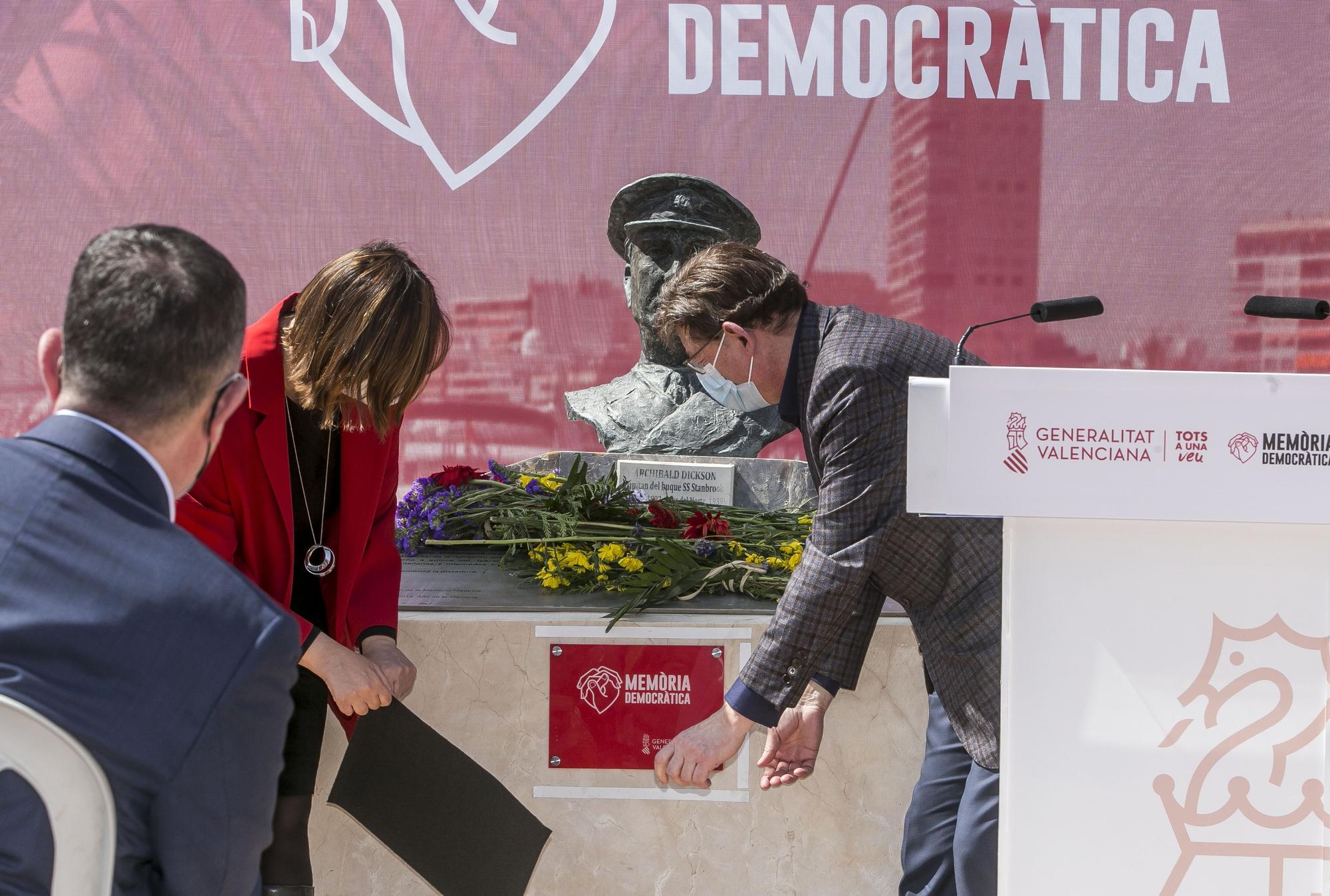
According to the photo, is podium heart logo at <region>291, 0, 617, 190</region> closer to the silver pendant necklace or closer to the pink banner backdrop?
the pink banner backdrop

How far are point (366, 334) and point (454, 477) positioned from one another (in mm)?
1149

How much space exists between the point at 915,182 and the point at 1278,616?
253 centimetres

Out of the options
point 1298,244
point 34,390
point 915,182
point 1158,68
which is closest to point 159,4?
point 34,390

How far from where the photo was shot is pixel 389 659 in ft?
6.79

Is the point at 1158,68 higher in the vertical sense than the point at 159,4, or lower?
lower

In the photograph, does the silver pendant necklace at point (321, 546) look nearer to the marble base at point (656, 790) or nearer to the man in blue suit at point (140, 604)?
the marble base at point (656, 790)

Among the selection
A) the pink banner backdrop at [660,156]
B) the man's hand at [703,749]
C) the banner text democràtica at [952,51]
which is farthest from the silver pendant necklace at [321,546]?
the banner text democràtica at [952,51]

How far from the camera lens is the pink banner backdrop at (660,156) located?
3.68 metres

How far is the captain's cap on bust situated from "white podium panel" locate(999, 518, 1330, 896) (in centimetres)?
226

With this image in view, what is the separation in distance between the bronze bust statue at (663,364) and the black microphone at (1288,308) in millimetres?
1915

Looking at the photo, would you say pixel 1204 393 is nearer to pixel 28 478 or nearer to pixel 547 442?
pixel 28 478

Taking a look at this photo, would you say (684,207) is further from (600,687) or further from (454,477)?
(600,687)

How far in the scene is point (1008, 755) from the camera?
1.50m

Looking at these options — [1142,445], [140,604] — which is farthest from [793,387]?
[140,604]
